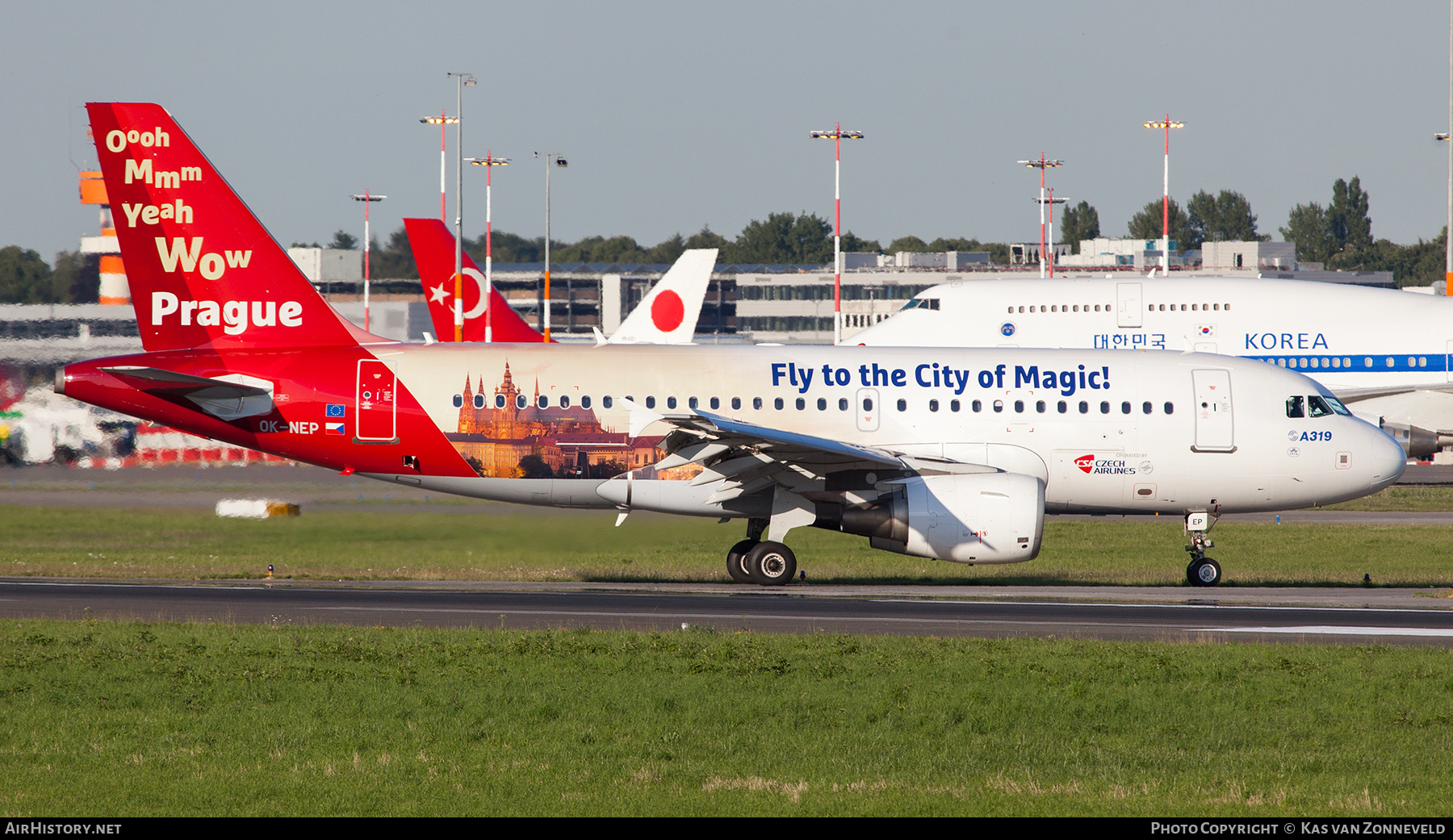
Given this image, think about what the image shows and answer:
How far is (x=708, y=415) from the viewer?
25141 mm

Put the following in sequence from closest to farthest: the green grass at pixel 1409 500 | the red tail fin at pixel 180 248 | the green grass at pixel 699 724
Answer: the green grass at pixel 699 724, the red tail fin at pixel 180 248, the green grass at pixel 1409 500

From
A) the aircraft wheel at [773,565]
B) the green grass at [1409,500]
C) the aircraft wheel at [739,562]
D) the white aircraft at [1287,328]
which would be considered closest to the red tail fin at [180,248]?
the aircraft wheel at [739,562]

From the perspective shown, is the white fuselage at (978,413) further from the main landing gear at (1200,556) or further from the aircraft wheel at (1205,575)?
the aircraft wheel at (1205,575)

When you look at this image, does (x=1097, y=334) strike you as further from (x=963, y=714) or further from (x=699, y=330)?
(x=699, y=330)

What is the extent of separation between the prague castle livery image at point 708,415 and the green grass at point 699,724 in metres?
6.41

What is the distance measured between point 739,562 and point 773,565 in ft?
2.09

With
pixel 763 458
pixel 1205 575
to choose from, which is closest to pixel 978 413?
pixel 763 458

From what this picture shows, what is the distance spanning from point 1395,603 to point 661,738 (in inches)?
575

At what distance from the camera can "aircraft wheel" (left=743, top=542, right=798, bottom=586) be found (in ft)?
82.8

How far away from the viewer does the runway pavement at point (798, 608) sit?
19.5m

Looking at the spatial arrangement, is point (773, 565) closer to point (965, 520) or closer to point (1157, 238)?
point (965, 520)

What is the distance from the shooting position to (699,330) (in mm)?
130875

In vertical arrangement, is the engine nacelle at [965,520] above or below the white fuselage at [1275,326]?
below
